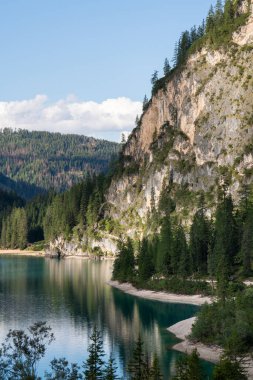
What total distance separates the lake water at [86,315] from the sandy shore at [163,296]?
8.82ft

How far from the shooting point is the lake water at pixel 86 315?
85.6 meters

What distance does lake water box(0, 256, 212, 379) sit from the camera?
85.6 m

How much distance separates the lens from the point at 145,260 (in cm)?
15662

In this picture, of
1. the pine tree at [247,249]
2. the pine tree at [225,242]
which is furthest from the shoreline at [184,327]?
the pine tree at [247,249]

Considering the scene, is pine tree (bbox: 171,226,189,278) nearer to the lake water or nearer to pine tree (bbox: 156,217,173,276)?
pine tree (bbox: 156,217,173,276)

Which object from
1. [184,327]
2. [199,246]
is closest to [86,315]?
[184,327]

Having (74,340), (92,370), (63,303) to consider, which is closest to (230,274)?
(63,303)

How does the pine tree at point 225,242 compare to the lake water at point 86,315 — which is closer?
the lake water at point 86,315

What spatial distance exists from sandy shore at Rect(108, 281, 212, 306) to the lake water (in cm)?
269

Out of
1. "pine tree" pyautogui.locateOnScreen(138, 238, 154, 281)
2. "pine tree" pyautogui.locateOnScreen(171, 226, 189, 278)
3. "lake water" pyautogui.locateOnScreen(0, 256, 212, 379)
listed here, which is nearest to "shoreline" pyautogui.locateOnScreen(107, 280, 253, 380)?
"lake water" pyautogui.locateOnScreen(0, 256, 212, 379)

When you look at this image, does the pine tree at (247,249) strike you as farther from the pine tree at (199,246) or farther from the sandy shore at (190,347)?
the sandy shore at (190,347)

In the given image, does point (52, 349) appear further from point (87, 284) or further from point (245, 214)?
point (245, 214)

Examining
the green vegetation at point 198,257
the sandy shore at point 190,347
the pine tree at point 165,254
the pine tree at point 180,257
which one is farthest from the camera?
the pine tree at point 165,254

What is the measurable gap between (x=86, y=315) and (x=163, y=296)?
27.1 meters
